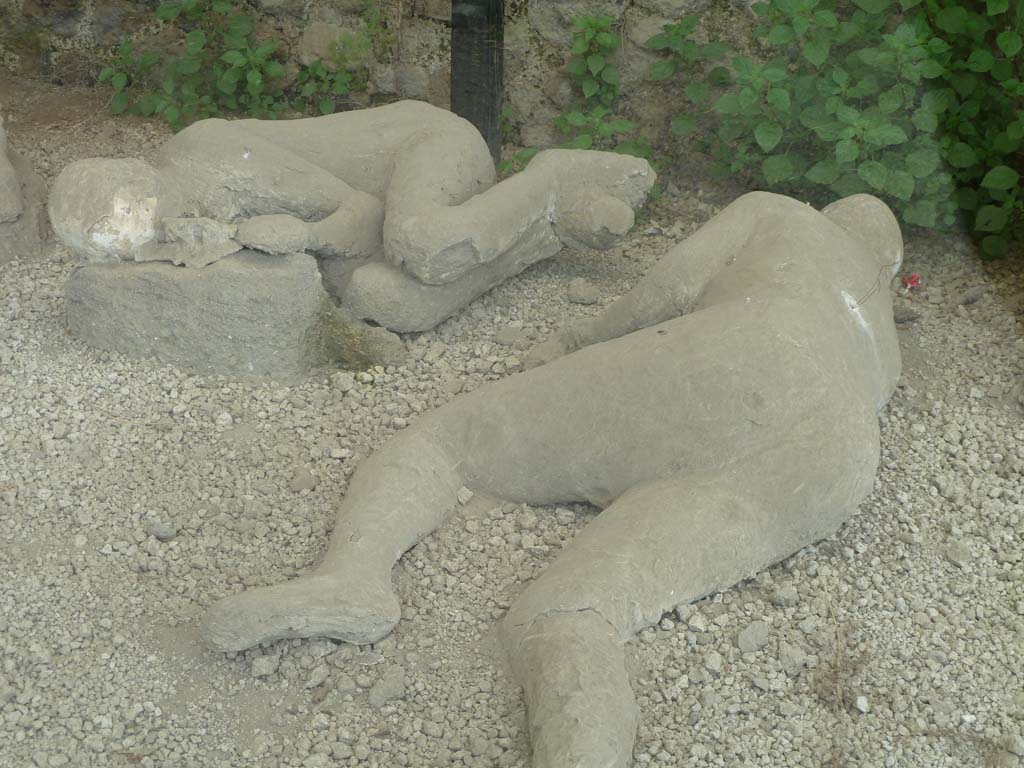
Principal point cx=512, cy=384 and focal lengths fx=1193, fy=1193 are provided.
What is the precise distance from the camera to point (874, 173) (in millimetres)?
3490

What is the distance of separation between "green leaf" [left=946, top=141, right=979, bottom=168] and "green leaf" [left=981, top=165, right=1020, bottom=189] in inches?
2.7

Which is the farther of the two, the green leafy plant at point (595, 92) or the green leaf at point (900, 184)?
the green leafy plant at point (595, 92)

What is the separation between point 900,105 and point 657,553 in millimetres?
1807

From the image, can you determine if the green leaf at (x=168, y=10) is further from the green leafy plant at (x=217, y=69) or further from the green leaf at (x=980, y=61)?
the green leaf at (x=980, y=61)

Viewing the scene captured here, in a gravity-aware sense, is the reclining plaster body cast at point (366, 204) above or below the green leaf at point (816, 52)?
below

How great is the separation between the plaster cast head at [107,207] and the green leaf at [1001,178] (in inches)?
94.6

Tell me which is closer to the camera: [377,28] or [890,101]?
[890,101]

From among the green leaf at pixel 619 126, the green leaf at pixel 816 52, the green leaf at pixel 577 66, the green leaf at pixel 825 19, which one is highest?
the green leaf at pixel 825 19

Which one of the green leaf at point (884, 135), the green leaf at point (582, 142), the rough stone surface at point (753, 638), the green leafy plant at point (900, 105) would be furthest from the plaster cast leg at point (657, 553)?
the green leaf at point (582, 142)

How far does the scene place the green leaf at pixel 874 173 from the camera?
3.48 m

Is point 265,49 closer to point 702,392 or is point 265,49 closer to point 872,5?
point 872,5

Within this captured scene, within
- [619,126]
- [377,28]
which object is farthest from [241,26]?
[619,126]

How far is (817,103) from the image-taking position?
3723 mm

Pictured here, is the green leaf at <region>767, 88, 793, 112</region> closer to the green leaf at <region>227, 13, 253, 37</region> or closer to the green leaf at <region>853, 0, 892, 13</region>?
the green leaf at <region>853, 0, 892, 13</region>
